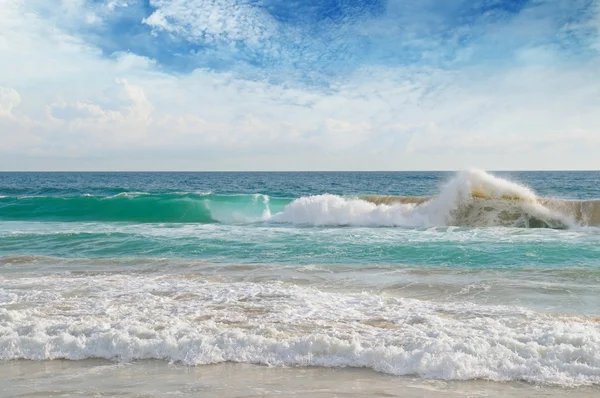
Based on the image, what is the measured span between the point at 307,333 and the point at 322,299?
5.11 feet

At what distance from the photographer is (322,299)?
661 cm

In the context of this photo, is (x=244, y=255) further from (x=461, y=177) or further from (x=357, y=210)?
(x=461, y=177)

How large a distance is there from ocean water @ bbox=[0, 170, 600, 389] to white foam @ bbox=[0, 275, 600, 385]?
2 centimetres

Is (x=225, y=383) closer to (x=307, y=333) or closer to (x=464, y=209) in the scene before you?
(x=307, y=333)

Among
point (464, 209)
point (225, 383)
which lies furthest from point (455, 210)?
point (225, 383)

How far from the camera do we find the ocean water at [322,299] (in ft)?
14.4

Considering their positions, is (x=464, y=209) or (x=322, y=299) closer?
(x=322, y=299)

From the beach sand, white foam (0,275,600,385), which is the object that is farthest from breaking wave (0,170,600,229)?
the beach sand

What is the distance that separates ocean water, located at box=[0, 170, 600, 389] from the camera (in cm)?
438

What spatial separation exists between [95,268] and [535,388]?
27.8 ft

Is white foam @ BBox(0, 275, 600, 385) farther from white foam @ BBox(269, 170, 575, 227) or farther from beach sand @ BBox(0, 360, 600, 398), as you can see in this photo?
white foam @ BBox(269, 170, 575, 227)

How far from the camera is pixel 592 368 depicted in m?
3.98

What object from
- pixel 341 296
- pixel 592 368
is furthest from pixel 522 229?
pixel 592 368

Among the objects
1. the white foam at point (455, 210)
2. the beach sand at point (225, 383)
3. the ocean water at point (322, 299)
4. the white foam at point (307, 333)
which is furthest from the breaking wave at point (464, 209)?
the beach sand at point (225, 383)
